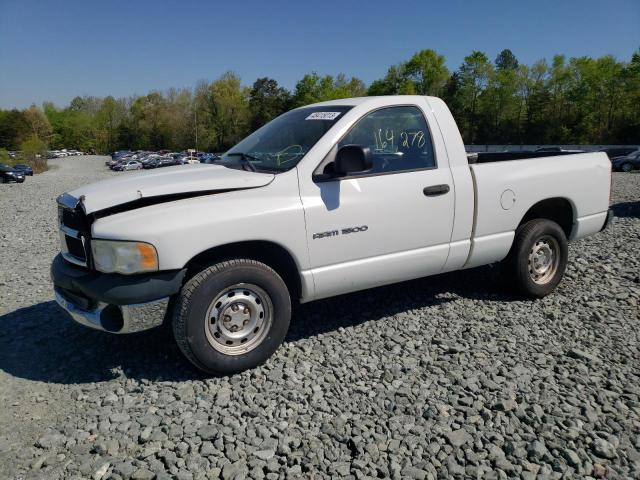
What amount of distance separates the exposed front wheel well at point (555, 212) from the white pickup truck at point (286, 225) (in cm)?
12

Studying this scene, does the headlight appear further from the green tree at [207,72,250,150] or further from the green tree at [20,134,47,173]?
the green tree at [207,72,250,150]

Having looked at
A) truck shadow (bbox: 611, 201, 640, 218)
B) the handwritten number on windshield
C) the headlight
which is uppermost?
the handwritten number on windshield

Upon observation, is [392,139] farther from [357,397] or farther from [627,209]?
[627,209]

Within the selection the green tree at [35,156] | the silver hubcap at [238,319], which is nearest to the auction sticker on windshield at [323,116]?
the silver hubcap at [238,319]

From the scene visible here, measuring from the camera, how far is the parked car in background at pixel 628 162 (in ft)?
102

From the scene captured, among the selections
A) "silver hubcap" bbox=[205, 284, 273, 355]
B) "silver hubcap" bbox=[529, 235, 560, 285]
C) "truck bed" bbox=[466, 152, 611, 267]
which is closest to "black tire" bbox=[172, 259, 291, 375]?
"silver hubcap" bbox=[205, 284, 273, 355]

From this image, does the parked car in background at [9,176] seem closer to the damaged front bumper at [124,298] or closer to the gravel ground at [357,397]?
the gravel ground at [357,397]

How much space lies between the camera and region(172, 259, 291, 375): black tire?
328 centimetres

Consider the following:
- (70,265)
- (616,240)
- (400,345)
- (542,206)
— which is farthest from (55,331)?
(616,240)

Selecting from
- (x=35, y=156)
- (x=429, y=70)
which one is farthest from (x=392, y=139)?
(x=429, y=70)

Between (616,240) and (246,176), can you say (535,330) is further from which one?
(616,240)

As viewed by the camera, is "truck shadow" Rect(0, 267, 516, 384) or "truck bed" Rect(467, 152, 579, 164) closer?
"truck shadow" Rect(0, 267, 516, 384)

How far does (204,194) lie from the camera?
3.46 meters

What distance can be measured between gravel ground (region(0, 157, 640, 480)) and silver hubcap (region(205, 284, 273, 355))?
27cm
